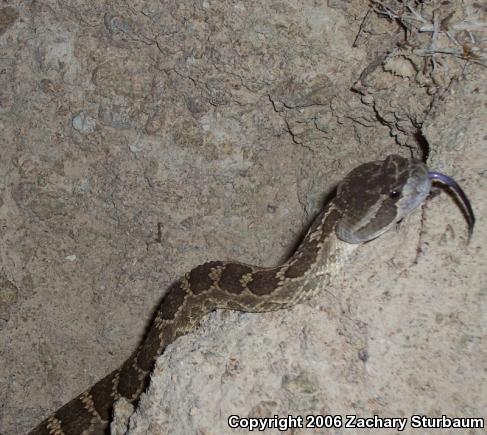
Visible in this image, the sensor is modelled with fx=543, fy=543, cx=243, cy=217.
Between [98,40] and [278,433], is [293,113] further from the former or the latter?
[278,433]

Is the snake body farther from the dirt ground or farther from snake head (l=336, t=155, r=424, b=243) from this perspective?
the dirt ground

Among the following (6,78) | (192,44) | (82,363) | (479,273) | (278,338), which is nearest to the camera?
(479,273)

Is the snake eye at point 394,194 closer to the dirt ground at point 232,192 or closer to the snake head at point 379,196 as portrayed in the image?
the snake head at point 379,196

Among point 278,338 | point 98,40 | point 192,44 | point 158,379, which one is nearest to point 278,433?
point 278,338

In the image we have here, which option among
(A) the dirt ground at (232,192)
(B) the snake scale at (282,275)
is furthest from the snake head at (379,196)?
(A) the dirt ground at (232,192)

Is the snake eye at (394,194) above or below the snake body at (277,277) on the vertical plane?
above

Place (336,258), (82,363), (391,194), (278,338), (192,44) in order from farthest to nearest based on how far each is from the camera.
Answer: (82,363), (192,44), (336,258), (391,194), (278,338)

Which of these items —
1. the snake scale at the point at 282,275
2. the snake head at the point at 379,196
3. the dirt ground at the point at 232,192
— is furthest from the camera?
the snake scale at the point at 282,275
